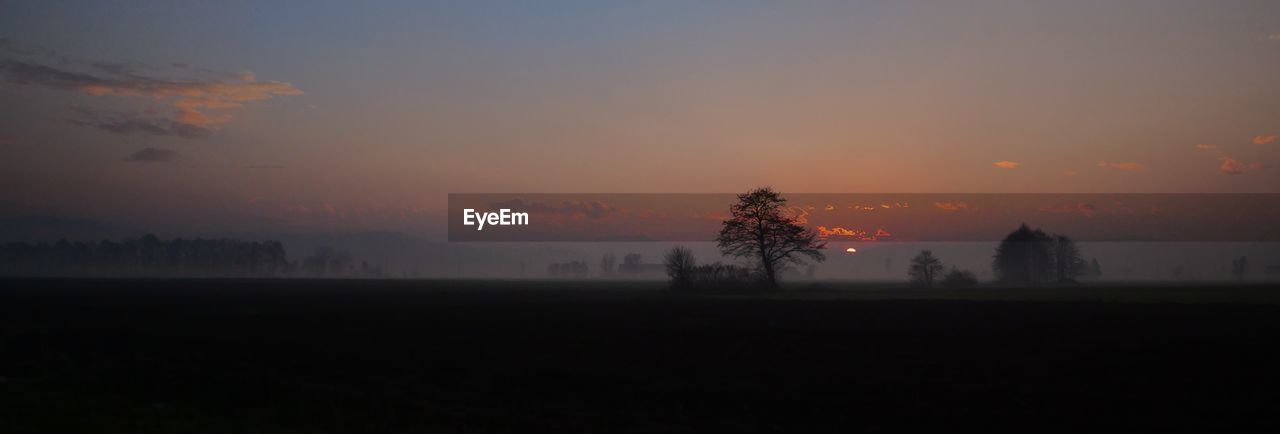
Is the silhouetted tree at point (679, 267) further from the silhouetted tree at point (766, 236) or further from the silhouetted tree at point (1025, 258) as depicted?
the silhouetted tree at point (1025, 258)

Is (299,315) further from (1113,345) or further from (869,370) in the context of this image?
(1113,345)

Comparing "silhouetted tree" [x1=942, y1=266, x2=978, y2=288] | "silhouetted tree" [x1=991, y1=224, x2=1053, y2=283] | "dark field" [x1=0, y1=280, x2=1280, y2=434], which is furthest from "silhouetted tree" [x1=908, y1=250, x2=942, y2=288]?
"dark field" [x1=0, y1=280, x2=1280, y2=434]

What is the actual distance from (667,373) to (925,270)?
82747 mm

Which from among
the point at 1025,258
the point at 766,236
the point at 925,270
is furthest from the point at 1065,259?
the point at 766,236

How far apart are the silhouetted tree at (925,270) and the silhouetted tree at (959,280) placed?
2878 millimetres

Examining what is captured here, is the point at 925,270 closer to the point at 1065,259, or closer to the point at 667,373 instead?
the point at 1065,259

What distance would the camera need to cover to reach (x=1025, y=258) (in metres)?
130

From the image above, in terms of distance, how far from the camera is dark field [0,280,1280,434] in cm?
1936

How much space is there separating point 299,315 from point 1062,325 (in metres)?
41.0

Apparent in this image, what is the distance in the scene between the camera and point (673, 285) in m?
76.4

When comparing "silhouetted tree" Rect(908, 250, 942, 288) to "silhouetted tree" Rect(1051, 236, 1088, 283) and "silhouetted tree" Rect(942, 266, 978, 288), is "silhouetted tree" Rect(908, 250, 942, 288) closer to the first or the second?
"silhouetted tree" Rect(942, 266, 978, 288)

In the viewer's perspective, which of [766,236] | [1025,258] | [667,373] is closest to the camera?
[667,373]

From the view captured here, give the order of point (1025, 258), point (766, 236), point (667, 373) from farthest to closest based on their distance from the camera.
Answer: point (1025, 258) → point (766, 236) → point (667, 373)

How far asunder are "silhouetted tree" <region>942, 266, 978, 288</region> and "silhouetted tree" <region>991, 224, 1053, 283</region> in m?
34.1
